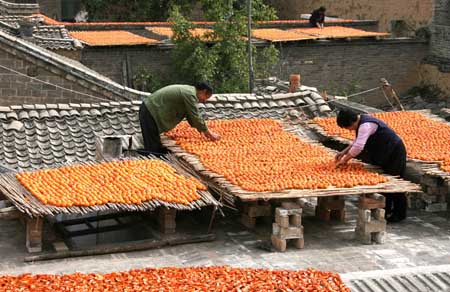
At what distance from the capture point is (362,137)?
1129 centimetres

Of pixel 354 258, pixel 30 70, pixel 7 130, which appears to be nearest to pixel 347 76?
pixel 30 70

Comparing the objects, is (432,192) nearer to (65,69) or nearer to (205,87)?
(205,87)

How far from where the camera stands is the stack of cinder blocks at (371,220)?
10281 mm

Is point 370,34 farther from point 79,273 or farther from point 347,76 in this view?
point 79,273

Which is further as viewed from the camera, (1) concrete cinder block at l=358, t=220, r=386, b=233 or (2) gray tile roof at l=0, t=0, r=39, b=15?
(2) gray tile roof at l=0, t=0, r=39, b=15

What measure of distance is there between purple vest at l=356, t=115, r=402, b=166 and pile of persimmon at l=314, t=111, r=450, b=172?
50cm

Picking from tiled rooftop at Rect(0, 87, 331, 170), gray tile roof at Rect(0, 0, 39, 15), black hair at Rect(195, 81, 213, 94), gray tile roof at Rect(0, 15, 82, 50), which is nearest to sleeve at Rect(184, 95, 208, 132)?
black hair at Rect(195, 81, 213, 94)

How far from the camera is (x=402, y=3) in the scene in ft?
111

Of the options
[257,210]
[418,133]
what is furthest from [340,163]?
[418,133]

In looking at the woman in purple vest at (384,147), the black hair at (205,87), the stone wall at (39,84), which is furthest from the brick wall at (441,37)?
the woman in purple vest at (384,147)

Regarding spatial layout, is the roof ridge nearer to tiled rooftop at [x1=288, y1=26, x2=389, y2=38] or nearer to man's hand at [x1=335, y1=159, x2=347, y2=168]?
man's hand at [x1=335, y1=159, x2=347, y2=168]

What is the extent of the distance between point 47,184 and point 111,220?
5.41 ft

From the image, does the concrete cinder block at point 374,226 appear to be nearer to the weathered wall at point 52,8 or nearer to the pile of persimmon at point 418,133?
the pile of persimmon at point 418,133

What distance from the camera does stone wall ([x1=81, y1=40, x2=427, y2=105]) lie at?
25922mm
